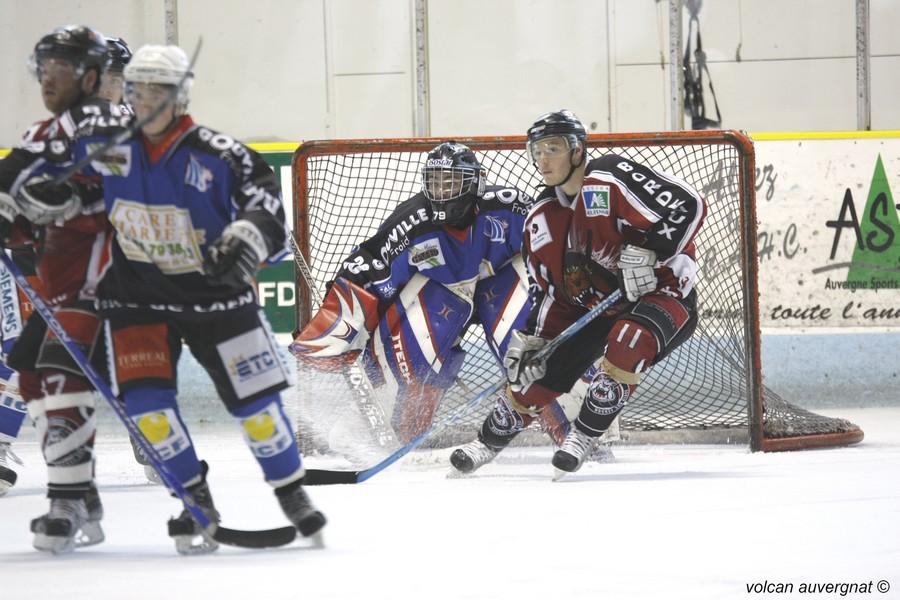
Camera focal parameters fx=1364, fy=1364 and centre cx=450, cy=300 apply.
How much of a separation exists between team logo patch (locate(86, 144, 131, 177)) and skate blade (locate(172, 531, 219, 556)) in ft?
2.17

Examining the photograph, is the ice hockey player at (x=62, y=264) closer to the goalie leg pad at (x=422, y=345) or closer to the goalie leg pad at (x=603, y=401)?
the goalie leg pad at (x=603, y=401)

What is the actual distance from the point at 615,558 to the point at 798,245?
10.5ft

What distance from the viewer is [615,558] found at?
7.31ft

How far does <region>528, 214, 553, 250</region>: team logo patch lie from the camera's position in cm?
373

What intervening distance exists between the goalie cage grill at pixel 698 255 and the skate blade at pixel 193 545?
2098 millimetres

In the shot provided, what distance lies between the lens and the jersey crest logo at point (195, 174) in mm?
2430

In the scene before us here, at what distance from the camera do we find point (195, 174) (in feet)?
7.98

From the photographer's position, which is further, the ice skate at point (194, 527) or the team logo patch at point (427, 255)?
the team logo patch at point (427, 255)

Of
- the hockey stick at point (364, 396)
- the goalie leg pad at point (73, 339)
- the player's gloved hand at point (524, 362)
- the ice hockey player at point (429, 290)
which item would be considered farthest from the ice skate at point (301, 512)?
the ice hockey player at point (429, 290)

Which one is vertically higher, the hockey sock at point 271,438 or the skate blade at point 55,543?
the hockey sock at point 271,438

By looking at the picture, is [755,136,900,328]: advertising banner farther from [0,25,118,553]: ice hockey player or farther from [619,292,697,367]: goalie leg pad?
[0,25,118,553]: ice hockey player

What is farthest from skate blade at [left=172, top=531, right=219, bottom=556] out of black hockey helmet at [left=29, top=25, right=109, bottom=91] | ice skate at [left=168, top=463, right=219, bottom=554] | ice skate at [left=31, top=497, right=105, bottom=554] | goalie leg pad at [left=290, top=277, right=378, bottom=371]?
goalie leg pad at [left=290, top=277, right=378, bottom=371]

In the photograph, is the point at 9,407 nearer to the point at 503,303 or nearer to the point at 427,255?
the point at 427,255

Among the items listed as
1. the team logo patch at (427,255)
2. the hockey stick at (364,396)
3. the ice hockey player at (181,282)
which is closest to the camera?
the ice hockey player at (181,282)
